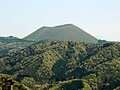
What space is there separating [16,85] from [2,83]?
643 cm

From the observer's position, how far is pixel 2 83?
96938 millimetres

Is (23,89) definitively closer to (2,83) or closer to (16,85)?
(16,85)

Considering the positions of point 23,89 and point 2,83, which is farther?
point 2,83

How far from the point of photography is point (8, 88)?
292 feet

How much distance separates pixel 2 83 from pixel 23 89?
10.2 metres

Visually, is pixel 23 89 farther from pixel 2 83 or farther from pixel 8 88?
pixel 2 83

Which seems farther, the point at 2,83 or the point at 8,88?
the point at 2,83

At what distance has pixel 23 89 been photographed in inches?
3526

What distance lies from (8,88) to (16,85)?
407 centimetres

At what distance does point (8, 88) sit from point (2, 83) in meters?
8.63

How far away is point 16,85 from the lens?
304 ft

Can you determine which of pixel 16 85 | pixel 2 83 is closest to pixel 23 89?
pixel 16 85
